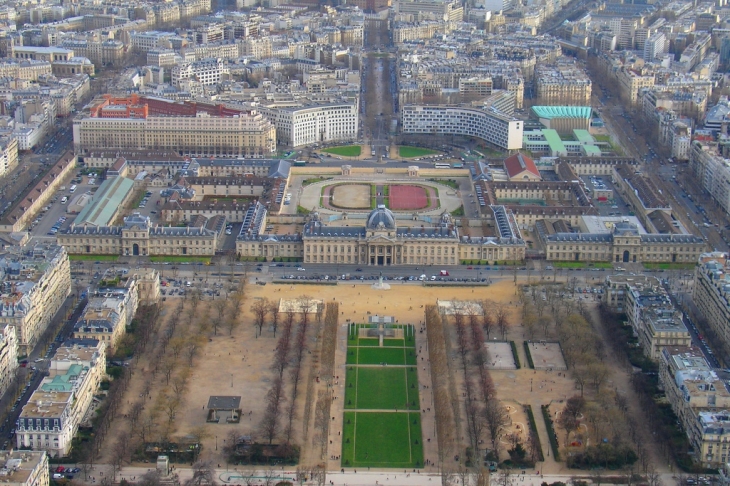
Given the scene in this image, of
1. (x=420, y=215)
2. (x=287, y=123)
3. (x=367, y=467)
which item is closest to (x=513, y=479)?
(x=367, y=467)

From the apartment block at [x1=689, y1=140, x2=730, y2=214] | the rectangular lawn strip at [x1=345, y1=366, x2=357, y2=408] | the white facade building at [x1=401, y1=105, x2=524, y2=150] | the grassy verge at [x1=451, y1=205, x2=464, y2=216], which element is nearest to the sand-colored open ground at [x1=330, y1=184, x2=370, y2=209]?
the grassy verge at [x1=451, y1=205, x2=464, y2=216]

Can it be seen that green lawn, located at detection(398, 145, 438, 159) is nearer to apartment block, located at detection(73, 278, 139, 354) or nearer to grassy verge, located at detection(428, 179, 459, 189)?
grassy verge, located at detection(428, 179, 459, 189)

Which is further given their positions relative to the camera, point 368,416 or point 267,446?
point 368,416

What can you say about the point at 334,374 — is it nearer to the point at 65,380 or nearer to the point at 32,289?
the point at 65,380

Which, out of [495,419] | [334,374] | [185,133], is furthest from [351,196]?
[495,419]

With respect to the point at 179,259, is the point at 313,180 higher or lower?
higher

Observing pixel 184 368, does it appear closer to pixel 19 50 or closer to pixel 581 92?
pixel 581 92

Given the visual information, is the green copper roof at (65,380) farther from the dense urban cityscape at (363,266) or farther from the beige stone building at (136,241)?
the beige stone building at (136,241)
